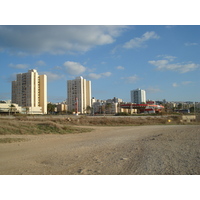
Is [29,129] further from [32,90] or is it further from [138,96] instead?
[138,96]

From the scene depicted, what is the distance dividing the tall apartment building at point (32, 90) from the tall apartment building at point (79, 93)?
2411 centimetres

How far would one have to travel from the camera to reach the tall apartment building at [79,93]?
394 ft

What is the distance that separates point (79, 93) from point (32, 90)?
3246 cm

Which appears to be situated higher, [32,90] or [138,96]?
[138,96]

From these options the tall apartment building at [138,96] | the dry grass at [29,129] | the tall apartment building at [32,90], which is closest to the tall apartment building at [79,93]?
the tall apartment building at [32,90]

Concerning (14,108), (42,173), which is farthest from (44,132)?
(14,108)

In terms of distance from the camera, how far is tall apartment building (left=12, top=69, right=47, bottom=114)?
318 ft

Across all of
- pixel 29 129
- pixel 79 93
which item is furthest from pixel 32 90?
pixel 29 129

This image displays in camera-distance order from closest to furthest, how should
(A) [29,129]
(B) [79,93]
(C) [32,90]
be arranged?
(A) [29,129]
(C) [32,90]
(B) [79,93]

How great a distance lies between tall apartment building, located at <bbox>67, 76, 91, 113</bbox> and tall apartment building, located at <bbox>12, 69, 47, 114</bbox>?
24112mm

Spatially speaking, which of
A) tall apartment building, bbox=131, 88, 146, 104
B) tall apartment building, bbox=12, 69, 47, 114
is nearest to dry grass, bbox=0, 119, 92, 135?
tall apartment building, bbox=12, 69, 47, 114

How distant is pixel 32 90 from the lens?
96.4 m

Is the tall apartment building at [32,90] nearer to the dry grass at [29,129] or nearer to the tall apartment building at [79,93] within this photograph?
the tall apartment building at [79,93]

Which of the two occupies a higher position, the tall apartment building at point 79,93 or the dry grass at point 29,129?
the tall apartment building at point 79,93
